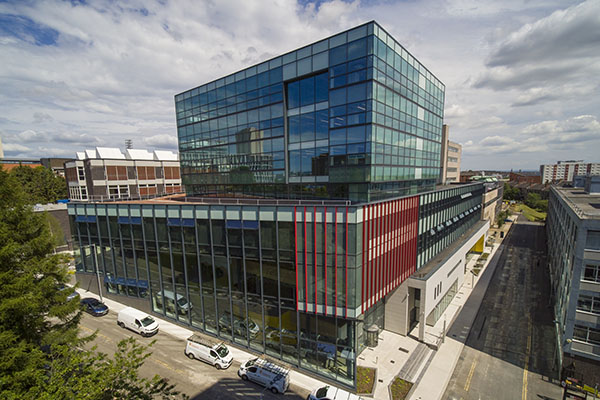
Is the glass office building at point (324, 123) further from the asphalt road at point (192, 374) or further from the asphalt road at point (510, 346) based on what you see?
the asphalt road at point (192, 374)

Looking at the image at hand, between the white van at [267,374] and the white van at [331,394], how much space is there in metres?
2.20

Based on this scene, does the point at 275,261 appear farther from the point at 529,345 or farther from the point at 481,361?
the point at 529,345

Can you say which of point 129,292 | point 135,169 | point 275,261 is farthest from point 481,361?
point 135,169

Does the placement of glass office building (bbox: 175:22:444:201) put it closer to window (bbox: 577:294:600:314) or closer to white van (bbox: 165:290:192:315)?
white van (bbox: 165:290:192:315)

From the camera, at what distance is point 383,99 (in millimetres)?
26547

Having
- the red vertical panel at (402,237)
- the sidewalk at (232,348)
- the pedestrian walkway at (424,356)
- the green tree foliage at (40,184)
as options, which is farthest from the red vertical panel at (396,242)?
the green tree foliage at (40,184)

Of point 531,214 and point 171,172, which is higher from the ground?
point 171,172

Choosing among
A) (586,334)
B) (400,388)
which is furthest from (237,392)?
(586,334)

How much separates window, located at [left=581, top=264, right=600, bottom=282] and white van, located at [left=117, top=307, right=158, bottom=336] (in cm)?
3997

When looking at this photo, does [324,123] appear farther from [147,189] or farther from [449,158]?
[449,158]

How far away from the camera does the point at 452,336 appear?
1114 inches

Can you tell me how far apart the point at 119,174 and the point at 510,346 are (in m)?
71.1

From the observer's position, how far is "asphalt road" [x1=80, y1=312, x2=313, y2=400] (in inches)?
782

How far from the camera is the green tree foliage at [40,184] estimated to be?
214ft
